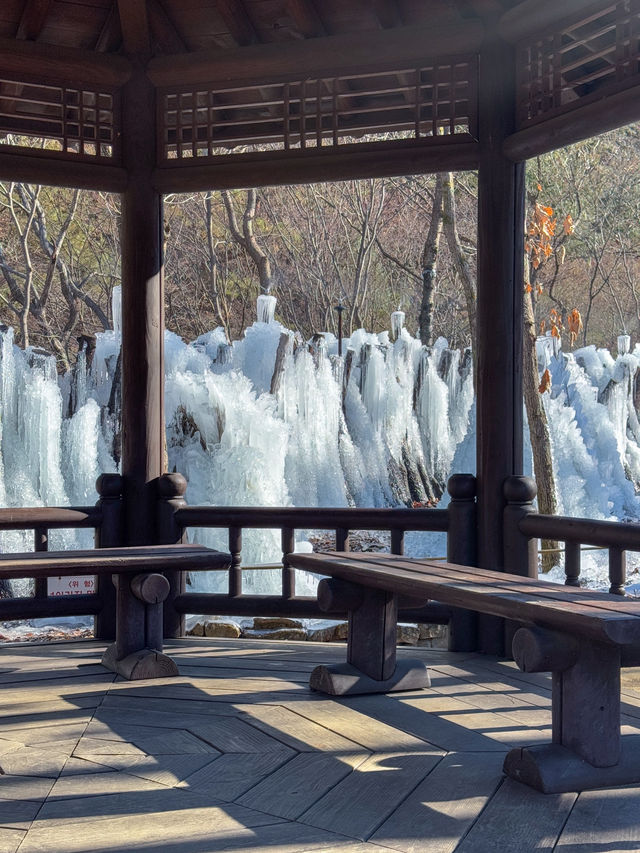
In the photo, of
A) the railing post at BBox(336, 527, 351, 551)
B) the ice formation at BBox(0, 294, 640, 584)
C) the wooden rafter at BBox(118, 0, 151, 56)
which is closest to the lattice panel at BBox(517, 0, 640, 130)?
the wooden rafter at BBox(118, 0, 151, 56)

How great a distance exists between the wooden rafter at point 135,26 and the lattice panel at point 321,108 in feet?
0.59

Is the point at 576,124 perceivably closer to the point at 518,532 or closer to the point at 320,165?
the point at 320,165

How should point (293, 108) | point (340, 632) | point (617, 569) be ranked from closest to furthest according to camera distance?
1. point (617, 569)
2. point (293, 108)
3. point (340, 632)

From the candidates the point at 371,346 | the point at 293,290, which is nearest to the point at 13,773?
the point at 371,346

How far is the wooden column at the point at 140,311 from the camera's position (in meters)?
3.57

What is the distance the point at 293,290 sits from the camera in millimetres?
13875

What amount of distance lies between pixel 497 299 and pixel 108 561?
1.59m

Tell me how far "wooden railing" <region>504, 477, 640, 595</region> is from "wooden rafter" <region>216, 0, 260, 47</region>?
1879 mm

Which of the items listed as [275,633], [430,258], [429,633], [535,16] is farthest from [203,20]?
[430,258]

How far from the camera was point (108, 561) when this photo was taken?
2.77 metres

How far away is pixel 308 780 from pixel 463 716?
68cm

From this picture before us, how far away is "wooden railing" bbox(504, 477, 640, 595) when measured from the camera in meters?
2.85

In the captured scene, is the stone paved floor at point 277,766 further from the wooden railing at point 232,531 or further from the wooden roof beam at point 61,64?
the wooden roof beam at point 61,64

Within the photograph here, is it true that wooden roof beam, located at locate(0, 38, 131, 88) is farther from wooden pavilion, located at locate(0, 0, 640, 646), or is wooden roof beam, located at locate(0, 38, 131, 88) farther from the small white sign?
the small white sign
